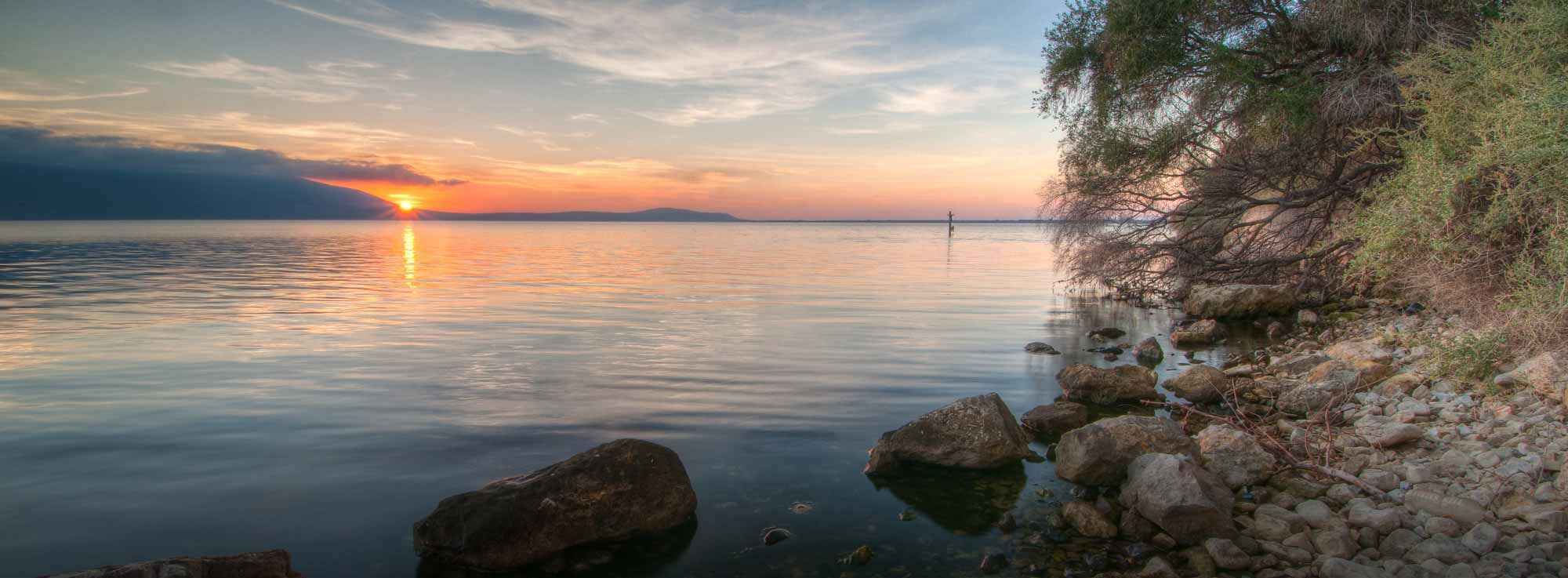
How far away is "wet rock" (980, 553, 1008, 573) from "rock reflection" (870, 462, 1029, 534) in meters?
0.66

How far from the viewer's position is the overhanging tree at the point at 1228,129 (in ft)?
55.9

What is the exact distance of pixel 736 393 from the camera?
1312cm

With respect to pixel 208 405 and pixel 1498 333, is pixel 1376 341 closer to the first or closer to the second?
pixel 1498 333

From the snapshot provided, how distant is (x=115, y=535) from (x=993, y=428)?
30.1ft

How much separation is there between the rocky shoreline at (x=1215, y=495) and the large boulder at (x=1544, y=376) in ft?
0.08

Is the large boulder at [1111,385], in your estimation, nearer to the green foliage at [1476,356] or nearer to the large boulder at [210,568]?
the green foliage at [1476,356]

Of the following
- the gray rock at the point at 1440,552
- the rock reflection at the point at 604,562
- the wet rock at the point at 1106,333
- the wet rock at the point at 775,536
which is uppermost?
the gray rock at the point at 1440,552

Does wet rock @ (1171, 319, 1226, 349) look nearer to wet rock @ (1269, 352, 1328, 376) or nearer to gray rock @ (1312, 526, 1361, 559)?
wet rock @ (1269, 352, 1328, 376)

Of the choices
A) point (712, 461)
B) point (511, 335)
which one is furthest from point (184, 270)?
point (712, 461)

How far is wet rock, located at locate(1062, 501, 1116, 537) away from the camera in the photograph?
6.92 m

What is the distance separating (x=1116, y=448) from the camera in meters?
8.15


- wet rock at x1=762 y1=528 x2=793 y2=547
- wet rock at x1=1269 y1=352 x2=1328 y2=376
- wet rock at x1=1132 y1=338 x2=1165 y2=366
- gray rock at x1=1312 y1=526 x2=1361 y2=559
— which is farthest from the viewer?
wet rock at x1=1132 y1=338 x2=1165 y2=366

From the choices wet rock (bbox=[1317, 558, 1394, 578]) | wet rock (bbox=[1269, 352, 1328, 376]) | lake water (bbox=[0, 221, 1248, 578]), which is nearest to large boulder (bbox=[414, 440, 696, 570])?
lake water (bbox=[0, 221, 1248, 578])

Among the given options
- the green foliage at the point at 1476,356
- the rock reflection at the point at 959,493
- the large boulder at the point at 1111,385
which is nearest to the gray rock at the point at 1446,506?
the rock reflection at the point at 959,493
